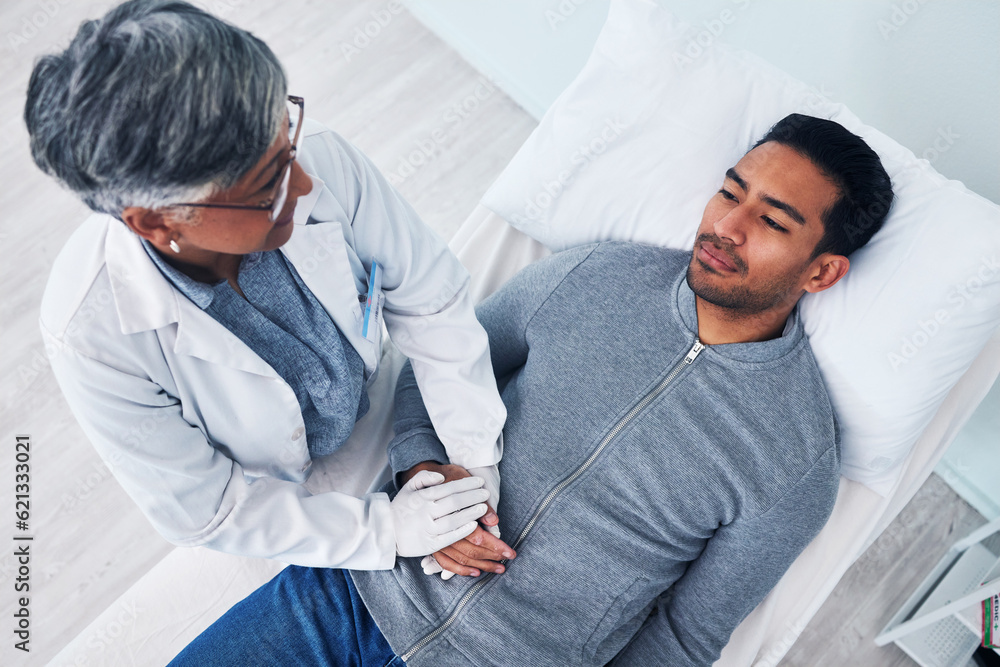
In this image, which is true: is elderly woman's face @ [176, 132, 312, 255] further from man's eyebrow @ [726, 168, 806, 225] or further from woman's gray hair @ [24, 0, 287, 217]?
man's eyebrow @ [726, 168, 806, 225]

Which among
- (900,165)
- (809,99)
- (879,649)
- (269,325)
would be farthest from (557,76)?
(879,649)

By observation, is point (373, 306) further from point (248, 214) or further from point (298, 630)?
point (298, 630)

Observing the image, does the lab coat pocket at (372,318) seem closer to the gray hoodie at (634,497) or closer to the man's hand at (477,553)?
the gray hoodie at (634,497)

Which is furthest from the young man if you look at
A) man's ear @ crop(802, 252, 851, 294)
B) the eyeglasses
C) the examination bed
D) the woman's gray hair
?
the woman's gray hair

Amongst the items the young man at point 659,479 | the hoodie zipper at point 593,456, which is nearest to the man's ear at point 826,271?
the young man at point 659,479

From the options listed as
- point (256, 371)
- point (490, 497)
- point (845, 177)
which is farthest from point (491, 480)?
point (845, 177)

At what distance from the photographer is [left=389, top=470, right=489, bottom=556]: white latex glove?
128 cm

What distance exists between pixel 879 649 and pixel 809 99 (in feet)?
4.70

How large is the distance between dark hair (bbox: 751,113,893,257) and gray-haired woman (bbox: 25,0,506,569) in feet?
2.27

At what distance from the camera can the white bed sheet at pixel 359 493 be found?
4.41 ft

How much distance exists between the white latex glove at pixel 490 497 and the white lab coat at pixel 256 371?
3 centimetres

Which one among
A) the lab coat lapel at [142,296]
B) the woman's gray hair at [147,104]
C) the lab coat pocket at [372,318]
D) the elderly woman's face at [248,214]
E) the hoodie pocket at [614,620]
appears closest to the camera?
the woman's gray hair at [147,104]

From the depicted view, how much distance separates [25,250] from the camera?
2.13 m

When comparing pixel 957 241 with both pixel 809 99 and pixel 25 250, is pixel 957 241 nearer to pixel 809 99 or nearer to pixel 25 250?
pixel 809 99
